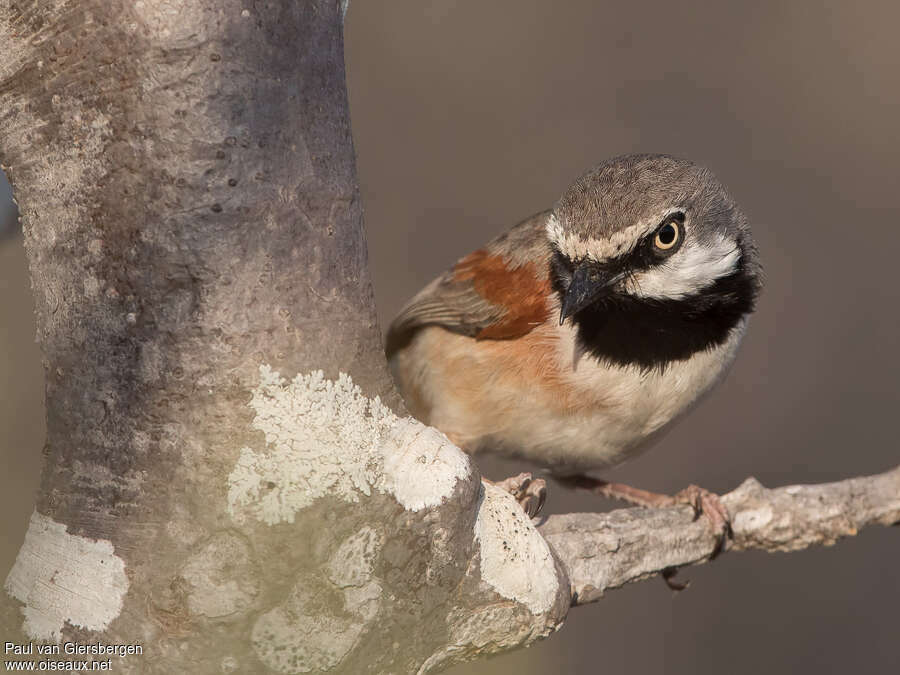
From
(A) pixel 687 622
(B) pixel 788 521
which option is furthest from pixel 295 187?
(A) pixel 687 622

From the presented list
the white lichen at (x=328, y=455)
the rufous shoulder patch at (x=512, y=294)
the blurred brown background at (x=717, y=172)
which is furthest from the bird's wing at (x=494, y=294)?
the blurred brown background at (x=717, y=172)

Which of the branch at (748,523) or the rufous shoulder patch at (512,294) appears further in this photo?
the rufous shoulder patch at (512,294)

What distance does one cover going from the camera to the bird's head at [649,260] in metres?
3.95

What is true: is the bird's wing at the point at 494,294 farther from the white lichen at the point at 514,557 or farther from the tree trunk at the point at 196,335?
the tree trunk at the point at 196,335

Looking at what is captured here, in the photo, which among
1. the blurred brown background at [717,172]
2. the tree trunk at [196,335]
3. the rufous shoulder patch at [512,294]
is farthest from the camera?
the blurred brown background at [717,172]

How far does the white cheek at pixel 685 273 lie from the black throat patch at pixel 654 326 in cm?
4

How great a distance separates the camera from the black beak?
12.9ft

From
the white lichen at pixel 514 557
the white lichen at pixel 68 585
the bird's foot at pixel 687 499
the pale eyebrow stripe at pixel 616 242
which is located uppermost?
the pale eyebrow stripe at pixel 616 242

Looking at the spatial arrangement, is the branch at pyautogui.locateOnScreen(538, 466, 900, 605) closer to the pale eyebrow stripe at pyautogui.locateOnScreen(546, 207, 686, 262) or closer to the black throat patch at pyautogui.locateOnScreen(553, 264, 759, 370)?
the black throat patch at pyautogui.locateOnScreen(553, 264, 759, 370)

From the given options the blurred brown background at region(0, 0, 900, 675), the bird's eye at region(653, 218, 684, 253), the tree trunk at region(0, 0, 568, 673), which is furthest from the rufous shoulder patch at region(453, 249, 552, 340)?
the blurred brown background at region(0, 0, 900, 675)

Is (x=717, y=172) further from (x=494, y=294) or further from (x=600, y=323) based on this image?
(x=600, y=323)

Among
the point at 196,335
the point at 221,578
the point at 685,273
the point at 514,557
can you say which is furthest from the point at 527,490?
the point at 196,335

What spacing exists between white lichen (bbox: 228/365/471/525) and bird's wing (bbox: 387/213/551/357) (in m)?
1.54

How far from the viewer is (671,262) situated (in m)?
4.06
